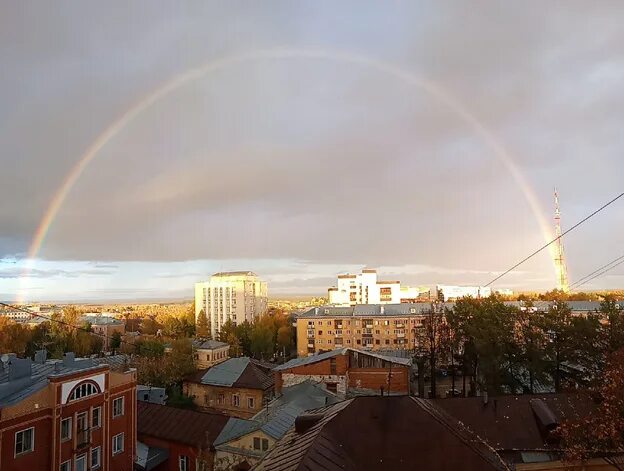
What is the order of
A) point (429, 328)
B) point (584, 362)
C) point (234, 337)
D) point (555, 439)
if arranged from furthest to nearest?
point (234, 337), point (429, 328), point (584, 362), point (555, 439)

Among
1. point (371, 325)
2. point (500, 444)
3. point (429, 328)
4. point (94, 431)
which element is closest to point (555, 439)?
point (500, 444)

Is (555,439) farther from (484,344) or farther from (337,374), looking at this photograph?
(337,374)

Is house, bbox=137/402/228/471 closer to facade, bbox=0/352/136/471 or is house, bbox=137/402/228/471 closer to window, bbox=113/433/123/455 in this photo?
window, bbox=113/433/123/455

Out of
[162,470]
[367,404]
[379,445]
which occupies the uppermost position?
[367,404]

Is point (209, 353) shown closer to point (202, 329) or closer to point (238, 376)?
point (238, 376)

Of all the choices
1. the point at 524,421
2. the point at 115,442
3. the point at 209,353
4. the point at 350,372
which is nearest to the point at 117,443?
the point at 115,442

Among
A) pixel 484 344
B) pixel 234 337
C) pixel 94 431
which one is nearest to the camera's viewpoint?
pixel 94 431

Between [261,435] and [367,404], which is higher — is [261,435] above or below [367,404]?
below
